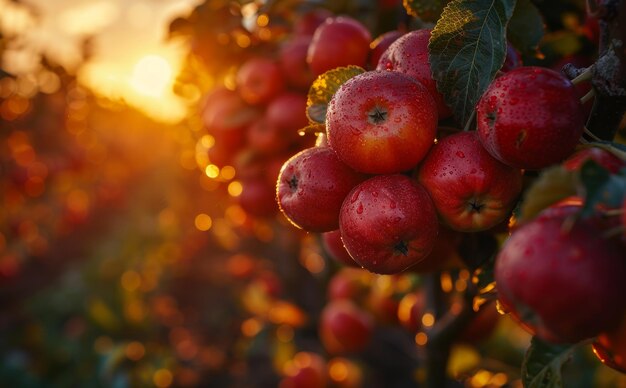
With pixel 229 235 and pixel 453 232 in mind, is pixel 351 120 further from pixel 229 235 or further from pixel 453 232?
pixel 229 235

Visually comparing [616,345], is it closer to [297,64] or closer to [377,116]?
[377,116]

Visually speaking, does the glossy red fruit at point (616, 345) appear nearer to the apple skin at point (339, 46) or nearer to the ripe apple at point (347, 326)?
the apple skin at point (339, 46)

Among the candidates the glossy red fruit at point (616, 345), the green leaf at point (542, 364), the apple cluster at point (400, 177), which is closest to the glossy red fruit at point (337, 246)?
the apple cluster at point (400, 177)

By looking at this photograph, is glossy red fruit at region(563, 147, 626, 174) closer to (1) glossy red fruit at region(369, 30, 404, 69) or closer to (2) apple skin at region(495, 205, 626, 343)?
(2) apple skin at region(495, 205, 626, 343)

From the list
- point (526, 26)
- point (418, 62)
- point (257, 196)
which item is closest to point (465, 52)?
point (418, 62)

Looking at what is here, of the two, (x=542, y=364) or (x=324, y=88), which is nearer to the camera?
(x=542, y=364)
